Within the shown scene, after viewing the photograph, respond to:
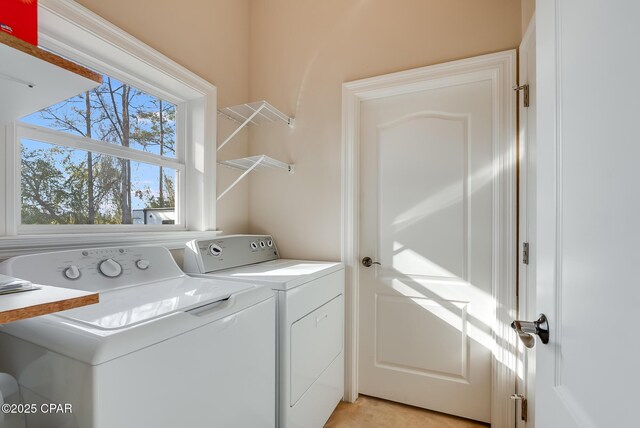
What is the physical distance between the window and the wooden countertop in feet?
3.05

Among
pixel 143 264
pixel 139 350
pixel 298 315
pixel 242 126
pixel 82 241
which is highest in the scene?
pixel 242 126

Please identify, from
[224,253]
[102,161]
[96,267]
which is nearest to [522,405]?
[224,253]

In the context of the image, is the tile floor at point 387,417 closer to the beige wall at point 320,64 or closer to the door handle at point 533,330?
the beige wall at point 320,64

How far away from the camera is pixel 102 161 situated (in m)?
1.51

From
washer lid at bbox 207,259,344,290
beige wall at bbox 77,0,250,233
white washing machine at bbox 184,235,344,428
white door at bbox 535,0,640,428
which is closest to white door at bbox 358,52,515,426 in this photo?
white washing machine at bbox 184,235,344,428

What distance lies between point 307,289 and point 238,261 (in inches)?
20.0

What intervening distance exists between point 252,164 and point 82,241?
1.12m

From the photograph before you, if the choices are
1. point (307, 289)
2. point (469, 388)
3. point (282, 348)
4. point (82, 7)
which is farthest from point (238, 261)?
point (469, 388)

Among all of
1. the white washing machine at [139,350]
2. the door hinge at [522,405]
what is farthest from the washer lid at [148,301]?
the door hinge at [522,405]

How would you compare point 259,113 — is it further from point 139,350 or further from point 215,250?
point 139,350

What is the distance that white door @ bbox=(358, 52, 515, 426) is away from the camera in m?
1.73

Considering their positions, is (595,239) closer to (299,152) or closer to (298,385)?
(298,385)

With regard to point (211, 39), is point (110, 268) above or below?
below

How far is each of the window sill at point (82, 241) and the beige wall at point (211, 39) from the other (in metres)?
0.42
